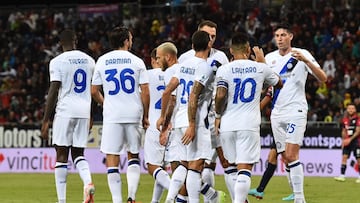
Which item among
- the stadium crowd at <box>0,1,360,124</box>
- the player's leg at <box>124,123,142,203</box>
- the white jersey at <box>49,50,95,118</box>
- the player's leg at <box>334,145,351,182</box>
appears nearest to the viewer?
the player's leg at <box>124,123,142,203</box>

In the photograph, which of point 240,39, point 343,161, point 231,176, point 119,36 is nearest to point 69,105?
point 119,36

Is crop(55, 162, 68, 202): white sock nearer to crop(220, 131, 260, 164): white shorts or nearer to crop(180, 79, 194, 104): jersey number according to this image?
crop(180, 79, 194, 104): jersey number

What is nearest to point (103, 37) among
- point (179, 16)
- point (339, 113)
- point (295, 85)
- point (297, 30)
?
point (179, 16)

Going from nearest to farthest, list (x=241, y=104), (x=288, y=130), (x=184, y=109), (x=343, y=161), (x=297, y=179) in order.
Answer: (x=241, y=104), (x=184, y=109), (x=297, y=179), (x=288, y=130), (x=343, y=161)

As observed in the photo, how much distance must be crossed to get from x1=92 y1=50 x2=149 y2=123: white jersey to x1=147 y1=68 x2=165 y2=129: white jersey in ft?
4.26

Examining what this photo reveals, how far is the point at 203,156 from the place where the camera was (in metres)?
11.9

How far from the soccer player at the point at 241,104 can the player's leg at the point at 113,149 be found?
62.1 inches

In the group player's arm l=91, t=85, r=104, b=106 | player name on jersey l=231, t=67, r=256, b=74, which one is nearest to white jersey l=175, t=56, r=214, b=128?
player name on jersey l=231, t=67, r=256, b=74

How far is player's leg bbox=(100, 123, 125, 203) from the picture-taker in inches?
487

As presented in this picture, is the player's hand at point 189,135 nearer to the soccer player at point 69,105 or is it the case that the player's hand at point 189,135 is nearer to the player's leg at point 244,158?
the player's leg at point 244,158

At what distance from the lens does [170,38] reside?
34.9 m

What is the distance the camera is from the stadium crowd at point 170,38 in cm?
2978

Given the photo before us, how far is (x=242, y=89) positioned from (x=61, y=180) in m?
3.20

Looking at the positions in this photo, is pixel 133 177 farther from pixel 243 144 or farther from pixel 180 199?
pixel 243 144
